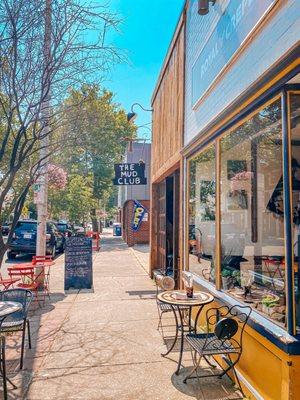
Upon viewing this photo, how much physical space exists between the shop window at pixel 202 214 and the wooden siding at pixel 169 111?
0.94m

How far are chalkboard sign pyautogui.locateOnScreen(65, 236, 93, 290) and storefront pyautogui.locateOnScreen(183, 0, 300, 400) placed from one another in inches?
121

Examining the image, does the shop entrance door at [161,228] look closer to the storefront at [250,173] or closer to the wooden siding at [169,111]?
the wooden siding at [169,111]

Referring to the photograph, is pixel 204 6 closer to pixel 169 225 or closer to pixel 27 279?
pixel 169 225

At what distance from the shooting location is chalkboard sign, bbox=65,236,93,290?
8039 mm

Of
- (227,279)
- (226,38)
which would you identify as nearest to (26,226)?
(227,279)

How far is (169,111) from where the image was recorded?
7742mm

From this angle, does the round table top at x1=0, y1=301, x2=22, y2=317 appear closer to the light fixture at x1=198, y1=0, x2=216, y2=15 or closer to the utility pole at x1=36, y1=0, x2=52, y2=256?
the utility pole at x1=36, y1=0, x2=52, y2=256

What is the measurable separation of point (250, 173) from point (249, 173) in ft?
0.08

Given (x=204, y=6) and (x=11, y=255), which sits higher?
(x=204, y=6)

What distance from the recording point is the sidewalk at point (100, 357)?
11.0 ft

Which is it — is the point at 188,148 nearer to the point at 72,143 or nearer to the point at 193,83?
the point at 193,83

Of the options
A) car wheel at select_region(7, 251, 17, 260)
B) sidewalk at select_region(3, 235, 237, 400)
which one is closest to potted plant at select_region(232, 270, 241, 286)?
sidewalk at select_region(3, 235, 237, 400)

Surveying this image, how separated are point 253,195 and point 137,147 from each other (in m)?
16.8

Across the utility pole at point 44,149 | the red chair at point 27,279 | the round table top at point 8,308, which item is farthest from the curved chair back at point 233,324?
the red chair at point 27,279
